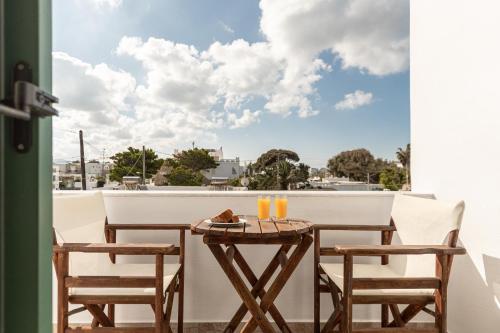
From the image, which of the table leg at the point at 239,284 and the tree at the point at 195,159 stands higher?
the tree at the point at 195,159

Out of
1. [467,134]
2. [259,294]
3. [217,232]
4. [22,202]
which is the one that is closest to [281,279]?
[259,294]

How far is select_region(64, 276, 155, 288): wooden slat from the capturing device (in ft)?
6.12

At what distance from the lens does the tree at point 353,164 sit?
19.6 meters

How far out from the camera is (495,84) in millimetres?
2076

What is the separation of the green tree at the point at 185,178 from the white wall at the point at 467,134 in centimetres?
1924

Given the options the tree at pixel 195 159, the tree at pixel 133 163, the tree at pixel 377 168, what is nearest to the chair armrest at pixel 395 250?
the tree at pixel 377 168

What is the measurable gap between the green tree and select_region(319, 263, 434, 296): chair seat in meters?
19.4

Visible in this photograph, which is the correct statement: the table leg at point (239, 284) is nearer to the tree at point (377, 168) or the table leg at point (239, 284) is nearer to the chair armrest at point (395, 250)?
the chair armrest at point (395, 250)

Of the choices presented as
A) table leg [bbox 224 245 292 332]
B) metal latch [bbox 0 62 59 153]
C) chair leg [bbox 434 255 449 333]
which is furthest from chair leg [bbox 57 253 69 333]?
chair leg [bbox 434 255 449 333]

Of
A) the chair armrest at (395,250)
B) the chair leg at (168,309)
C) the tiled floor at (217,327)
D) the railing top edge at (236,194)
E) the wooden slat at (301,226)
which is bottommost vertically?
the tiled floor at (217,327)

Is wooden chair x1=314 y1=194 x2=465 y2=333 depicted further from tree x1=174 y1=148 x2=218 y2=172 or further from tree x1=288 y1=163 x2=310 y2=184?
tree x1=174 y1=148 x2=218 y2=172

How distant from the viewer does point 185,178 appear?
72.1 feet

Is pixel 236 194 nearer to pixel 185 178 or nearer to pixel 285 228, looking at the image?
pixel 285 228

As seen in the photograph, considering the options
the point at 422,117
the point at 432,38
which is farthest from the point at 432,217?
the point at 432,38
